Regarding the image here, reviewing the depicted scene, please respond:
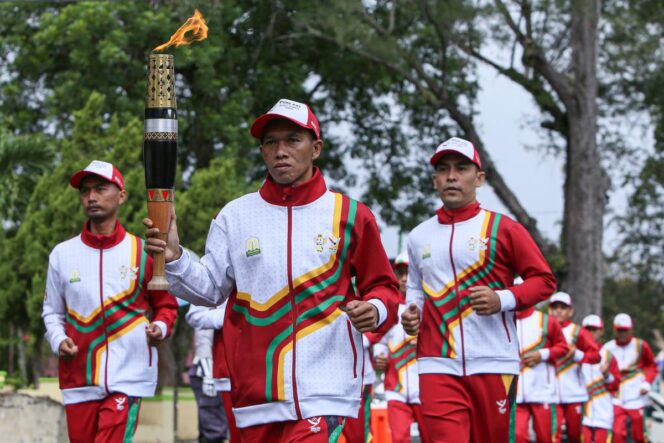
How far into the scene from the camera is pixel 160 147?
18.0ft

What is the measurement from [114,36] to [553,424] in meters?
14.6

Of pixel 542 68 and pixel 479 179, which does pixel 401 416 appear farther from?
pixel 542 68

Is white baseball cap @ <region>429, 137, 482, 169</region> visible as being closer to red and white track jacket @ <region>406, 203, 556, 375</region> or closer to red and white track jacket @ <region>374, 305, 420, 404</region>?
red and white track jacket @ <region>406, 203, 556, 375</region>

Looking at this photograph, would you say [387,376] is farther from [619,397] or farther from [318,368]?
[619,397]

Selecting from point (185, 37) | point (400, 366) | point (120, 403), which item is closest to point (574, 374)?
point (400, 366)

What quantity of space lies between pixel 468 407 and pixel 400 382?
12.7 feet

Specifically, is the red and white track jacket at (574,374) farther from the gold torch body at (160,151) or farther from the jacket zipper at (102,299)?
the gold torch body at (160,151)

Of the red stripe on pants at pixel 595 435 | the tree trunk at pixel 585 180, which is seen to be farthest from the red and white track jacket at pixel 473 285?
the tree trunk at pixel 585 180

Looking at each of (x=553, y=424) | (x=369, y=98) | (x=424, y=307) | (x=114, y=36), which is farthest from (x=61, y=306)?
(x=369, y=98)

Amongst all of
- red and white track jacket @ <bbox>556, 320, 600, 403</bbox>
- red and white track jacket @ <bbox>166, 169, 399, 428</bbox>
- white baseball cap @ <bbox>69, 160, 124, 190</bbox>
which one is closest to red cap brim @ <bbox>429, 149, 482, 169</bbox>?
white baseball cap @ <bbox>69, 160, 124, 190</bbox>

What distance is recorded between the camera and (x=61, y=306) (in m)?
9.13

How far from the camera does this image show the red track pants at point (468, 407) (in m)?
8.27

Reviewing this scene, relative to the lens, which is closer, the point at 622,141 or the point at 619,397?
the point at 619,397

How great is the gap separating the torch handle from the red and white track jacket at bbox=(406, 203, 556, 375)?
3.14m
